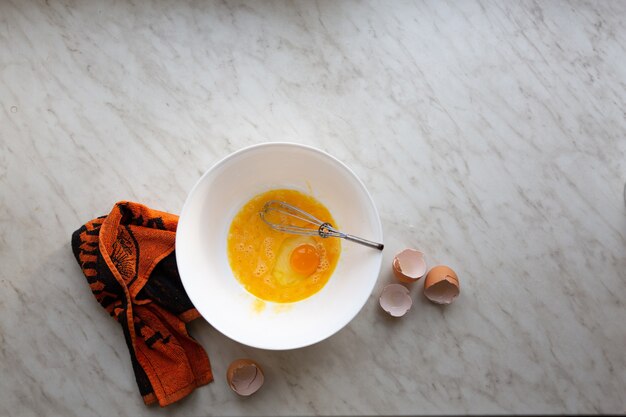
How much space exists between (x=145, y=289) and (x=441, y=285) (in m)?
0.86

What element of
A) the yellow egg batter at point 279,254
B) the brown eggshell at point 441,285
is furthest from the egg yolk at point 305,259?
the brown eggshell at point 441,285

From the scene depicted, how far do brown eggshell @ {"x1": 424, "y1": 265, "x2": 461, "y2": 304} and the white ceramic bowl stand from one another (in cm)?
24

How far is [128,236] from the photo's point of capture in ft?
5.08

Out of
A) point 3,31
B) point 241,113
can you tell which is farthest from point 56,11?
point 241,113

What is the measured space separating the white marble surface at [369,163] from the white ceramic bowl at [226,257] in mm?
172

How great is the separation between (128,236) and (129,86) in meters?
0.47

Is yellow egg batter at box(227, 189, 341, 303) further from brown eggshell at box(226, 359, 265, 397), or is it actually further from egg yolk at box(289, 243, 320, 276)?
brown eggshell at box(226, 359, 265, 397)

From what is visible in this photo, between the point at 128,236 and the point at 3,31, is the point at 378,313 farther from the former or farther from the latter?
the point at 3,31

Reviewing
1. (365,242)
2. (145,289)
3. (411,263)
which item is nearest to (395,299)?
(411,263)

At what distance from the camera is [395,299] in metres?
1.59

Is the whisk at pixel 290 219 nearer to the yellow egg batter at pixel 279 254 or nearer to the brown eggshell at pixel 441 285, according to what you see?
the yellow egg batter at pixel 279 254

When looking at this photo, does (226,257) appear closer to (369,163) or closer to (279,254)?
(279,254)

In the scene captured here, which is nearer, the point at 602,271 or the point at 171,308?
the point at 171,308

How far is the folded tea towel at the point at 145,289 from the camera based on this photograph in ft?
5.01
